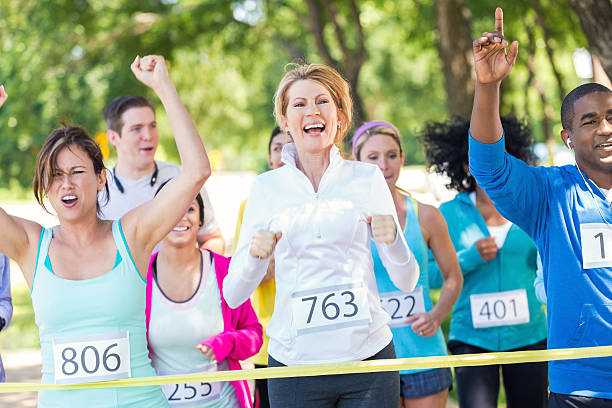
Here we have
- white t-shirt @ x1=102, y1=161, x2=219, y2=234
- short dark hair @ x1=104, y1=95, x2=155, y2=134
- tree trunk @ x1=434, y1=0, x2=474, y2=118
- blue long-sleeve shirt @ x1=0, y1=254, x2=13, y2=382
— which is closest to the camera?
blue long-sleeve shirt @ x1=0, y1=254, x2=13, y2=382

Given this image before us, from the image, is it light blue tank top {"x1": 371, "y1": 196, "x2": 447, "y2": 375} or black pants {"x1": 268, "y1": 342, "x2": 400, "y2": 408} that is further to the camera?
light blue tank top {"x1": 371, "y1": 196, "x2": 447, "y2": 375}

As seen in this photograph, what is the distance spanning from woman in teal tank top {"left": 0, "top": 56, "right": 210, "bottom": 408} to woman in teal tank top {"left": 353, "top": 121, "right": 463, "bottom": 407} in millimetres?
1449

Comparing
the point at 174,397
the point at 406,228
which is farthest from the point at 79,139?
Answer: the point at 406,228

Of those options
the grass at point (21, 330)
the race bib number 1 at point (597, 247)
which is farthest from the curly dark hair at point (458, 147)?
the grass at point (21, 330)

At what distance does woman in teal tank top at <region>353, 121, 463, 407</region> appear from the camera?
13.1 ft

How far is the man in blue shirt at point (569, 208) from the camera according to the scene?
2.96m

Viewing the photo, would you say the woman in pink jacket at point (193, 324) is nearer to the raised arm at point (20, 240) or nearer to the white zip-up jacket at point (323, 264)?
the white zip-up jacket at point (323, 264)

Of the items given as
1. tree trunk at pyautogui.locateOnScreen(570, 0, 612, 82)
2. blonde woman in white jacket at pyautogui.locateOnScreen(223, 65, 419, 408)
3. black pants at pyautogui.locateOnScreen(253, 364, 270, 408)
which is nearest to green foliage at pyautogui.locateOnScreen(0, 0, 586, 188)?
tree trunk at pyautogui.locateOnScreen(570, 0, 612, 82)

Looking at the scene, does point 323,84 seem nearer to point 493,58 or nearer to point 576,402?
point 493,58

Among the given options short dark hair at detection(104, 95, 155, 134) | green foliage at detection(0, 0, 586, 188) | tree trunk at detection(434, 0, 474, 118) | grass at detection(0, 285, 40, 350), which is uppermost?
green foliage at detection(0, 0, 586, 188)

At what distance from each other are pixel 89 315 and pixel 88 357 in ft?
0.51

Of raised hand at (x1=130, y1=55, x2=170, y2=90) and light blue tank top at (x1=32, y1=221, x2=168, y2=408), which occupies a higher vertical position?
raised hand at (x1=130, y1=55, x2=170, y2=90)

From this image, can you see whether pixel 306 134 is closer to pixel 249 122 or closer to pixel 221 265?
pixel 221 265

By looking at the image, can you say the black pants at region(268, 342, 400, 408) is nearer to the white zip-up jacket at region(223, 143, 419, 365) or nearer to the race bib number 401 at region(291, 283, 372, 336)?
the white zip-up jacket at region(223, 143, 419, 365)
